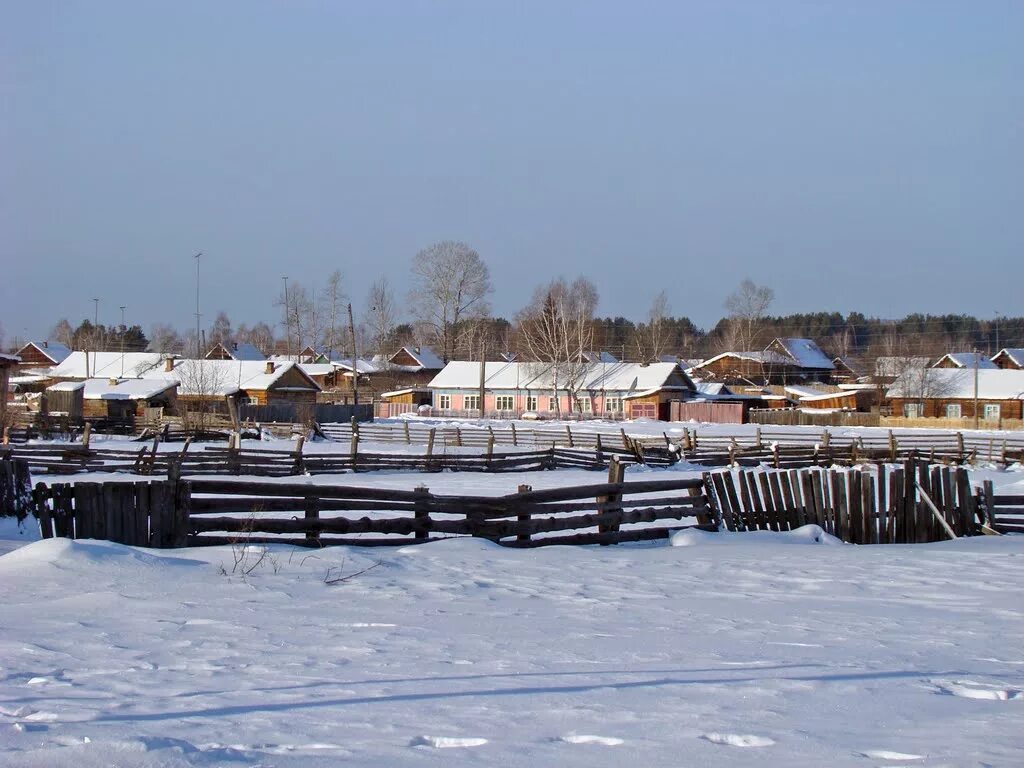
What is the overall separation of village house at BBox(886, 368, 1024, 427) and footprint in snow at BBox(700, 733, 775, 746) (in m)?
77.1

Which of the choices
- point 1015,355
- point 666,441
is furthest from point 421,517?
point 1015,355

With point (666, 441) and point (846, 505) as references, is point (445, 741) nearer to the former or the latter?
point (846, 505)

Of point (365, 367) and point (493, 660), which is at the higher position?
point (365, 367)

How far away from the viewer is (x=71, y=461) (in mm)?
31609

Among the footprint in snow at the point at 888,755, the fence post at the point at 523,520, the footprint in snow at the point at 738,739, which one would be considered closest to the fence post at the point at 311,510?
the fence post at the point at 523,520

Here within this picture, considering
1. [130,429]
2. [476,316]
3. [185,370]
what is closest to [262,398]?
[185,370]

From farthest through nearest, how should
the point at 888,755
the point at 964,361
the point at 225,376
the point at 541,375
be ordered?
the point at 964,361, the point at 541,375, the point at 225,376, the point at 888,755

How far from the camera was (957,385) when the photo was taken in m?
81.4

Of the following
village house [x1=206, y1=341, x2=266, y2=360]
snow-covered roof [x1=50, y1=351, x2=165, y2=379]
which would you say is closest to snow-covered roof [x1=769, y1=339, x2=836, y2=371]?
village house [x1=206, y1=341, x2=266, y2=360]

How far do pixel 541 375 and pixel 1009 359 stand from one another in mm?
51550

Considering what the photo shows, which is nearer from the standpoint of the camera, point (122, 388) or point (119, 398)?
point (119, 398)

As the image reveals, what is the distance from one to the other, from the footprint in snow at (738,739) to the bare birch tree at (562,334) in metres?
74.2

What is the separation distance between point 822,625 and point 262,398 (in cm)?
6949

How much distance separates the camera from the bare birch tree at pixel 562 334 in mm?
82938
